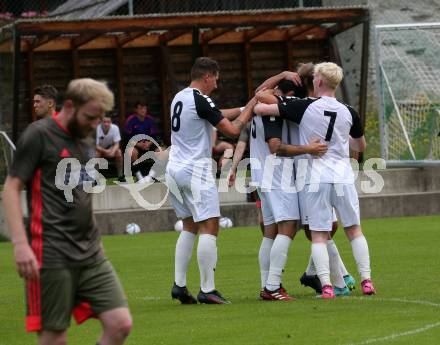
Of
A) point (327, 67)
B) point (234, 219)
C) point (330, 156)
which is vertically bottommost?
point (234, 219)

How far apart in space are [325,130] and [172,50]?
1766cm

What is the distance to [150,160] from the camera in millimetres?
25422

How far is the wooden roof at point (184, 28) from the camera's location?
25516 mm

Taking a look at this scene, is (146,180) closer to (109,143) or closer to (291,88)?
(109,143)

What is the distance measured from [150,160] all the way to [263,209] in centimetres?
1300

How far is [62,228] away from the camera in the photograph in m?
7.35

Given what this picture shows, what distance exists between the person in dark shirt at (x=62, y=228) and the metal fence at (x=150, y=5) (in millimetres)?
22057

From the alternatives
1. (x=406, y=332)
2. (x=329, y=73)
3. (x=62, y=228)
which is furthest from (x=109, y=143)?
(x=62, y=228)

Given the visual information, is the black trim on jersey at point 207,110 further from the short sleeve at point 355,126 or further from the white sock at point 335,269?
the white sock at point 335,269

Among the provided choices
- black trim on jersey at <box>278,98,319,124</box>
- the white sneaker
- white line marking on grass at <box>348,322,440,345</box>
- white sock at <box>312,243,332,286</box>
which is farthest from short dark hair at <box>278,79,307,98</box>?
the white sneaker

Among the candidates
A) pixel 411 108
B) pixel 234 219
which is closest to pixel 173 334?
pixel 234 219

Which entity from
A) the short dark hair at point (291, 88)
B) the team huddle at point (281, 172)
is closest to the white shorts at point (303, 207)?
the team huddle at point (281, 172)

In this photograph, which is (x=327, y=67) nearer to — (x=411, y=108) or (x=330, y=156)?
(x=330, y=156)

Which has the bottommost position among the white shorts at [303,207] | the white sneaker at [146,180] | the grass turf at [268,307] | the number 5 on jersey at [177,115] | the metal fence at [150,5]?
the grass turf at [268,307]
